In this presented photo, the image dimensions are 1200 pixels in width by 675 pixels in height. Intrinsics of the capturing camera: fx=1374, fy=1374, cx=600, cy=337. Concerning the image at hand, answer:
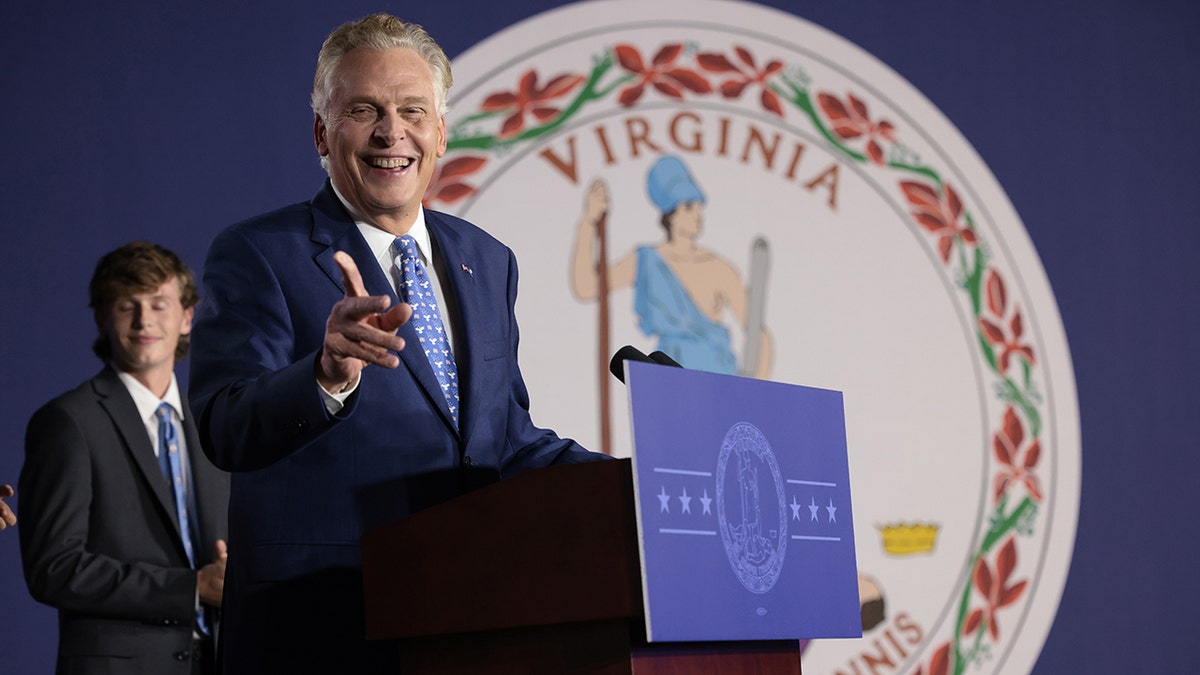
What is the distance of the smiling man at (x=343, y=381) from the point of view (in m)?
1.73

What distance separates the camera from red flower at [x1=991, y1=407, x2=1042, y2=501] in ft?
15.0

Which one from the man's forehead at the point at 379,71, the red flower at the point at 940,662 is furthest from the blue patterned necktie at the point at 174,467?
the red flower at the point at 940,662

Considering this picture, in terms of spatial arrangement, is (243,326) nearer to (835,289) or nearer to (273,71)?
(273,71)

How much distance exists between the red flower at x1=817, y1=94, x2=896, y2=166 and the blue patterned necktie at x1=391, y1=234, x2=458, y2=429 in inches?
109

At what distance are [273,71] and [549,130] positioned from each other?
84 cm

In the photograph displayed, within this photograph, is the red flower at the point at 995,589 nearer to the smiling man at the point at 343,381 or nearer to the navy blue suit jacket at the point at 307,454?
the smiling man at the point at 343,381

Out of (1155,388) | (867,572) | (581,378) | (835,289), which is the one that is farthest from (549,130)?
(1155,388)

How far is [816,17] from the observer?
4598mm

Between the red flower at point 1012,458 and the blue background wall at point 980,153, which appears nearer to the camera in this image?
the blue background wall at point 980,153

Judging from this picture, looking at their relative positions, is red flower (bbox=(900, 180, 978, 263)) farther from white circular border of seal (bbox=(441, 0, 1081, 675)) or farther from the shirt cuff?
the shirt cuff

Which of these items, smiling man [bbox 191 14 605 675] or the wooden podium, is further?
smiling man [bbox 191 14 605 675]

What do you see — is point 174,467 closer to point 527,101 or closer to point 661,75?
point 527,101

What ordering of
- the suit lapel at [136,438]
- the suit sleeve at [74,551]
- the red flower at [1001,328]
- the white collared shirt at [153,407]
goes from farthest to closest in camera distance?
the red flower at [1001,328] < the white collared shirt at [153,407] < the suit lapel at [136,438] < the suit sleeve at [74,551]

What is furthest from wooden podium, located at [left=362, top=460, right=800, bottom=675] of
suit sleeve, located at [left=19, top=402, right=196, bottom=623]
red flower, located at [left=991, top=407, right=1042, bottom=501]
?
red flower, located at [left=991, top=407, right=1042, bottom=501]
